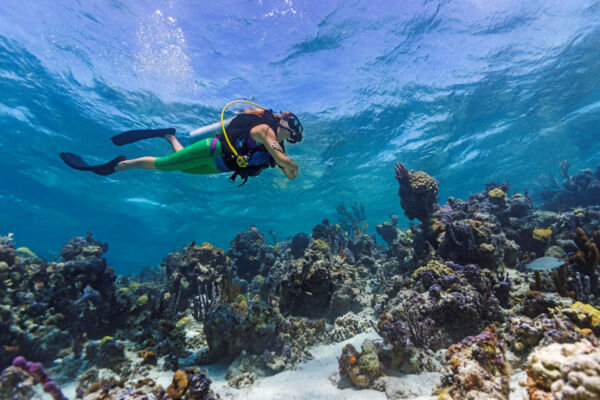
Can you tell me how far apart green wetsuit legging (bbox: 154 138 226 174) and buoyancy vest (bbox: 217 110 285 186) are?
0.33 meters

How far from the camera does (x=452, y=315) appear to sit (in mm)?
4738

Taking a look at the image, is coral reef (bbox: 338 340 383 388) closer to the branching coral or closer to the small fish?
the small fish

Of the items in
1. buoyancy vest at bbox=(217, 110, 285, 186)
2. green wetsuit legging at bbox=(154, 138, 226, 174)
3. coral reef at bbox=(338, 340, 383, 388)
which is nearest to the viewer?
coral reef at bbox=(338, 340, 383, 388)

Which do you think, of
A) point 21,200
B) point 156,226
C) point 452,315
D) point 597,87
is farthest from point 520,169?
point 21,200

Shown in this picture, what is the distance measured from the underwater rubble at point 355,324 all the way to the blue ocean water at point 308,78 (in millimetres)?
8052

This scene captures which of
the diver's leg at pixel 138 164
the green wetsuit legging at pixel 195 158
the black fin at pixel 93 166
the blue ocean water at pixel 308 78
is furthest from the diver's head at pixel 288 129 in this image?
the blue ocean water at pixel 308 78

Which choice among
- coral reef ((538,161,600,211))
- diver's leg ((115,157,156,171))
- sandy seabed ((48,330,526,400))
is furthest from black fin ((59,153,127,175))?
coral reef ((538,161,600,211))

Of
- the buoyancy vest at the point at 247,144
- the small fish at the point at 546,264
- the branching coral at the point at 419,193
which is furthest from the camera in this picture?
the branching coral at the point at 419,193

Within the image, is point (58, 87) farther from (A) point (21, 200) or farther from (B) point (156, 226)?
(B) point (156, 226)

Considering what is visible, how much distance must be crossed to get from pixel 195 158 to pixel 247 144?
4.48 feet

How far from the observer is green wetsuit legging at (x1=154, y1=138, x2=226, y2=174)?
5223mm

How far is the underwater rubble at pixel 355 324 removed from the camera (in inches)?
123

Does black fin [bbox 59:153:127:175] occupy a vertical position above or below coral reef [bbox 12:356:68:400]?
above

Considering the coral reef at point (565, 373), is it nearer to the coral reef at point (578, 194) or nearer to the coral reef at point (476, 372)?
the coral reef at point (476, 372)
